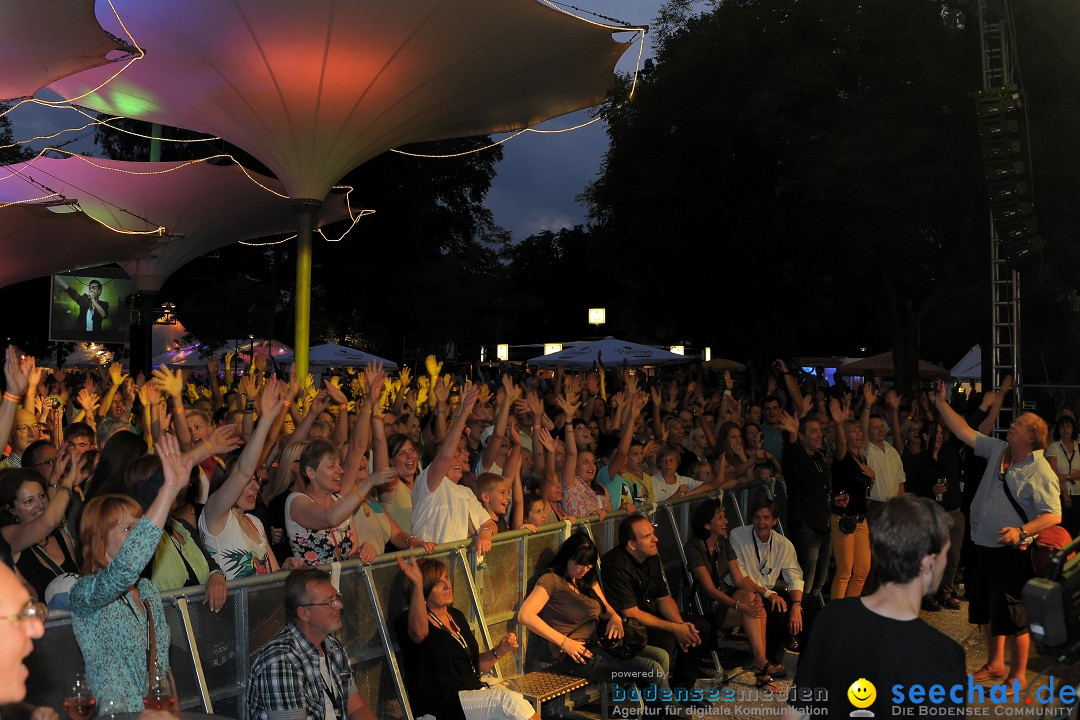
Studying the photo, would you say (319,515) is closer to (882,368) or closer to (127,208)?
(127,208)

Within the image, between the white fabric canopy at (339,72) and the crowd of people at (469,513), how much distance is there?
5.12m

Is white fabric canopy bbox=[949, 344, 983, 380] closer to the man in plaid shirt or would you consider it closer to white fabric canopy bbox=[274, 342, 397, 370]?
white fabric canopy bbox=[274, 342, 397, 370]

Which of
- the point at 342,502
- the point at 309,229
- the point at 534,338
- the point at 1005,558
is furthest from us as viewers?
the point at 534,338

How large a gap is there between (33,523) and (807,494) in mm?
7337

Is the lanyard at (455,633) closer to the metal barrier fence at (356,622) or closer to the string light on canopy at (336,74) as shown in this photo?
the metal barrier fence at (356,622)

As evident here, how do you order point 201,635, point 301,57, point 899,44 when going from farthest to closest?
point 899,44 < point 301,57 < point 201,635

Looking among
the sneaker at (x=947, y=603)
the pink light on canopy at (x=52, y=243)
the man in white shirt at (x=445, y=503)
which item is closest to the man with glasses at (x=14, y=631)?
the man in white shirt at (x=445, y=503)

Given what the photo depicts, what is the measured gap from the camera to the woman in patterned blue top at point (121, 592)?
432 centimetres

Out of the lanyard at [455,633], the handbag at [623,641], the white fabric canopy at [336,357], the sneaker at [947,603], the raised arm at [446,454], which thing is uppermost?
the white fabric canopy at [336,357]

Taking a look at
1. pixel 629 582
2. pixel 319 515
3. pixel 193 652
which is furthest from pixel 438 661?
pixel 629 582

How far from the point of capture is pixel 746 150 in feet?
93.8

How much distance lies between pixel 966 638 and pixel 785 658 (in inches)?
74.7

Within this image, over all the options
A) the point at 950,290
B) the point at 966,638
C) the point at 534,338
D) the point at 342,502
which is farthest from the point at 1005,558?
the point at 534,338

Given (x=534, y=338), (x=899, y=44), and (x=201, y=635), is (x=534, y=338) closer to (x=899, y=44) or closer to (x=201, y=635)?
(x=899, y=44)
